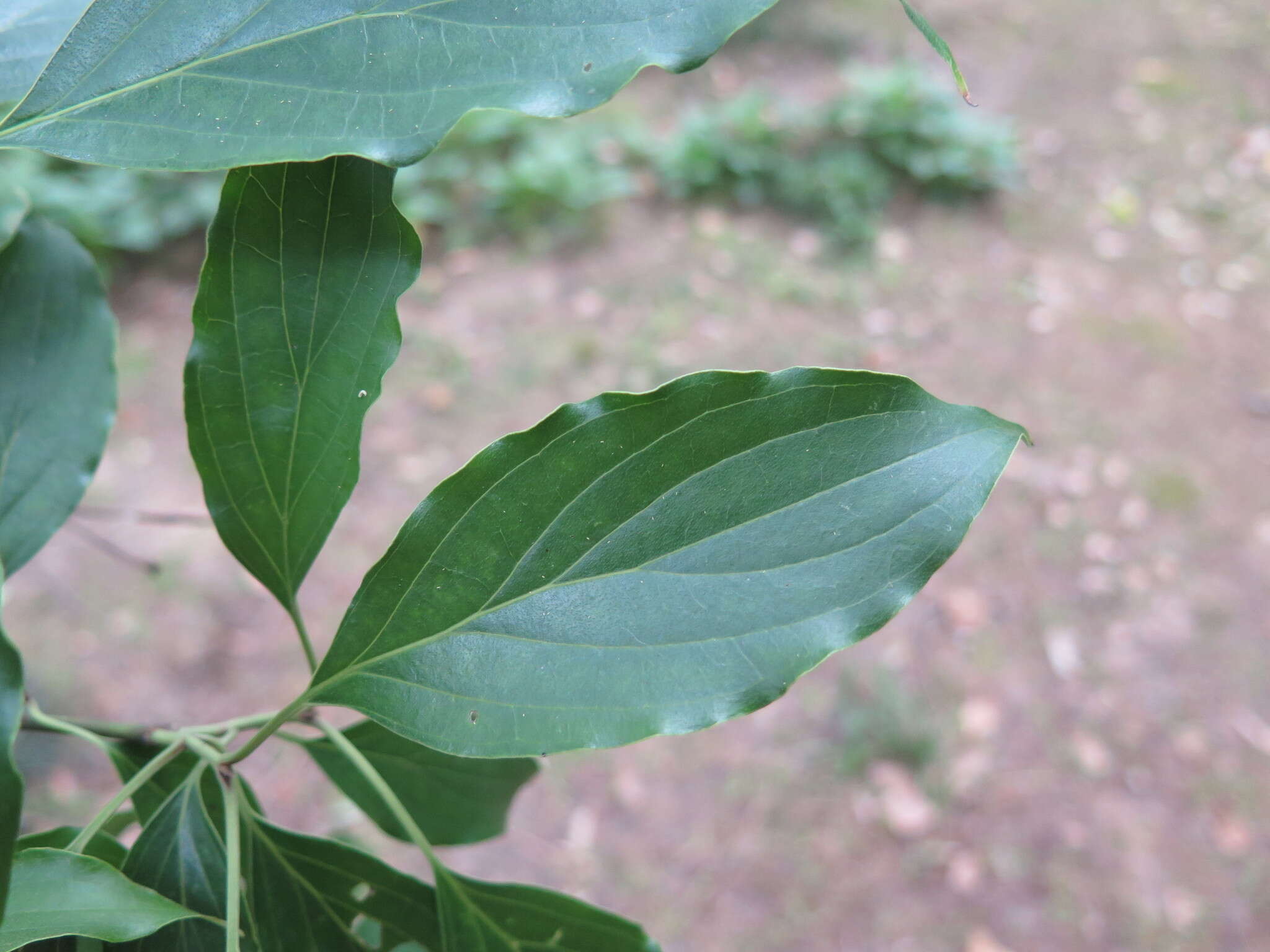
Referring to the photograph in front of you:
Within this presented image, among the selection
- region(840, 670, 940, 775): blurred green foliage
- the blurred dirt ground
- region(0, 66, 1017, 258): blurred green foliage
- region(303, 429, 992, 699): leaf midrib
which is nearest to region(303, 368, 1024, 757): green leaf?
region(303, 429, 992, 699): leaf midrib

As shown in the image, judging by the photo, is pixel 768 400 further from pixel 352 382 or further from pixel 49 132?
pixel 49 132

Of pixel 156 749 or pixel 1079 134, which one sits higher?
pixel 156 749

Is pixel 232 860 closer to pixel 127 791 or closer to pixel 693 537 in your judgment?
pixel 127 791

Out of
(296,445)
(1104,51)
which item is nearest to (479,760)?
(296,445)

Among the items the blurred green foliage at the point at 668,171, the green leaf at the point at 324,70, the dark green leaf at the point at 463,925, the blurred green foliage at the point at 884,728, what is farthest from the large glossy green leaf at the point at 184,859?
the blurred green foliage at the point at 668,171

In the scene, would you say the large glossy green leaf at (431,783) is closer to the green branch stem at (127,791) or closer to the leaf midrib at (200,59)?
the green branch stem at (127,791)

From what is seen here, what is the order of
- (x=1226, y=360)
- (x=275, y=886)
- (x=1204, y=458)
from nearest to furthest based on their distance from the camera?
1. (x=275, y=886)
2. (x=1204, y=458)
3. (x=1226, y=360)

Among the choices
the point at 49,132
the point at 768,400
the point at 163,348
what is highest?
the point at 49,132
